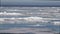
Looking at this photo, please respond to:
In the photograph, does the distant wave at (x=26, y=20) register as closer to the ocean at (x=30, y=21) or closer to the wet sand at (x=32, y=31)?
the ocean at (x=30, y=21)

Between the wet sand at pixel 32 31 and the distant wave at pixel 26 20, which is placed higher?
the distant wave at pixel 26 20

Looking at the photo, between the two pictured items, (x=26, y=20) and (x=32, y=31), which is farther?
(x=26, y=20)

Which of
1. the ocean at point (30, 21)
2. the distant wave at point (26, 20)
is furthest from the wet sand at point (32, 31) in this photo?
the distant wave at point (26, 20)

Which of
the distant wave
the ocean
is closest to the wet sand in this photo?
the ocean

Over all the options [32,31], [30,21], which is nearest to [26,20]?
[30,21]

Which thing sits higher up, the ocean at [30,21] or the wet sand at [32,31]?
the ocean at [30,21]

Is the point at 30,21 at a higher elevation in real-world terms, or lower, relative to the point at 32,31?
higher

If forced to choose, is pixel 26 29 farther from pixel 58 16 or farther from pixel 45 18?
pixel 58 16

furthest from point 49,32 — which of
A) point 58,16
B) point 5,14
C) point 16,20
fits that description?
point 5,14

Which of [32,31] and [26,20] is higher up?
[26,20]

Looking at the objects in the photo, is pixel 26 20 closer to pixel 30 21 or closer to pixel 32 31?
pixel 30 21

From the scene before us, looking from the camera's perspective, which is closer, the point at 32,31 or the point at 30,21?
the point at 32,31

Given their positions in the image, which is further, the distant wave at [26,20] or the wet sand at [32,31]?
the distant wave at [26,20]

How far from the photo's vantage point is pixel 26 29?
4.41 ft
